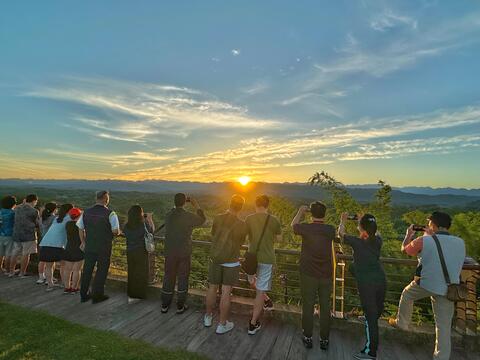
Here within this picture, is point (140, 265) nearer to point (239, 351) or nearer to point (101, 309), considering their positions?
point (101, 309)

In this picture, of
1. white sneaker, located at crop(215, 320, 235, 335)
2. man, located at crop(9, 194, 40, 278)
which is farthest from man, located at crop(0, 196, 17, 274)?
white sneaker, located at crop(215, 320, 235, 335)

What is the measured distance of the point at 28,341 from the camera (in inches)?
180

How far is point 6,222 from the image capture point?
7629mm

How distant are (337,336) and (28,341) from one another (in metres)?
4.95

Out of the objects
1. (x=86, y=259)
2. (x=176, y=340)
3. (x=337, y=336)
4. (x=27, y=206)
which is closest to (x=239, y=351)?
(x=176, y=340)

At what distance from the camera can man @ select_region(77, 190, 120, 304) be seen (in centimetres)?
595

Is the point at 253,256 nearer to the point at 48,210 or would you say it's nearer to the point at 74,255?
the point at 74,255

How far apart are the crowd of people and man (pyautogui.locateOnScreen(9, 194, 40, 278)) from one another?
3cm

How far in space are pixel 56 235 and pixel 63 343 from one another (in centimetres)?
297

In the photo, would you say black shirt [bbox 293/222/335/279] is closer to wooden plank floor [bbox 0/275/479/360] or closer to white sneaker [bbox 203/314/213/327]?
wooden plank floor [bbox 0/275/479/360]

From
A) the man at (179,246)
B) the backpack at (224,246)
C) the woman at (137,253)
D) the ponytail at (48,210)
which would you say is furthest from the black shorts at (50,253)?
the backpack at (224,246)

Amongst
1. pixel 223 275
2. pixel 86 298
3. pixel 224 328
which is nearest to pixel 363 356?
pixel 224 328

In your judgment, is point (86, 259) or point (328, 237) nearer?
point (328, 237)

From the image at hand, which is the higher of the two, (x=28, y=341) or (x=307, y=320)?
(x=307, y=320)
